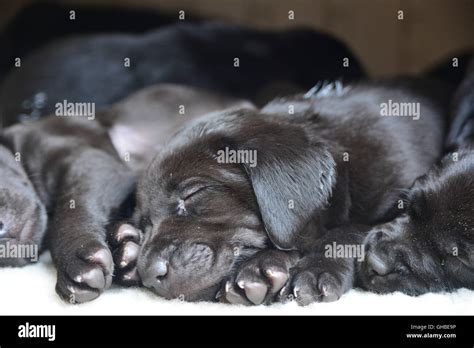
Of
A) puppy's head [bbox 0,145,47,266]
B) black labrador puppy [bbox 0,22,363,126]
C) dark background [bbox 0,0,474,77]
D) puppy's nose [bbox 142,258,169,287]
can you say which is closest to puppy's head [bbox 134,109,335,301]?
puppy's nose [bbox 142,258,169,287]

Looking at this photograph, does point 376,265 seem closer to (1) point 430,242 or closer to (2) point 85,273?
(1) point 430,242

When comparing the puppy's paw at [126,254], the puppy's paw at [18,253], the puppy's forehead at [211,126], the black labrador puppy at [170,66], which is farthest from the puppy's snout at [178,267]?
the black labrador puppy at [170,66]

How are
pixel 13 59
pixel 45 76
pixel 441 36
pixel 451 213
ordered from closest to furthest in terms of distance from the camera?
pixel 451 213, pixel 45 76, pixel 13 59, pixel 441 36

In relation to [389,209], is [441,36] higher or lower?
higher

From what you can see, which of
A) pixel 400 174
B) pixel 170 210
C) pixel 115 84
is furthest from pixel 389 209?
pixel 115 84

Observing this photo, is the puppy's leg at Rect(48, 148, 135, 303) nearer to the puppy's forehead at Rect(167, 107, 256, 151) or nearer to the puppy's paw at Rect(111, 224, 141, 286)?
the puppy's paw at Rect(111, 224, 141, 286)

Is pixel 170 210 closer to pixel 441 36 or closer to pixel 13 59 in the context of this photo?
pixel 13 59
